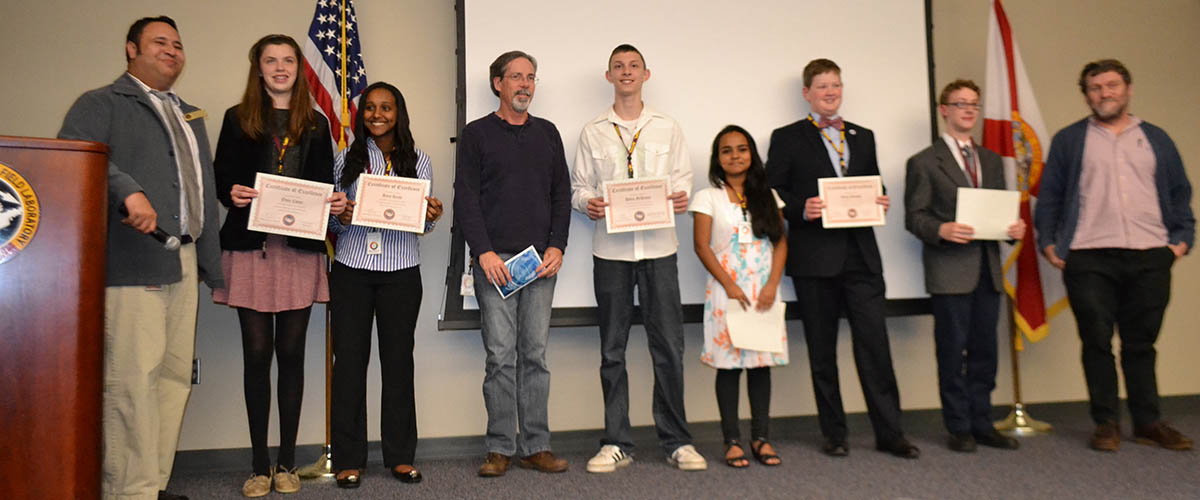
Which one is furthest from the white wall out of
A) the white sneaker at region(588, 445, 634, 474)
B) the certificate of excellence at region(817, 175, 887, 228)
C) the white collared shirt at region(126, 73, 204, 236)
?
the white collared shirt at region(126, 73, 204, 236)

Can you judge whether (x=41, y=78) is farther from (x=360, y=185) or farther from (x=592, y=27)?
(x=592, y=27)

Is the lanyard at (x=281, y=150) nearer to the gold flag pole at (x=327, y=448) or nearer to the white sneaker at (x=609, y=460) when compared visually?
the gold flag pole at (x=327, y=448)

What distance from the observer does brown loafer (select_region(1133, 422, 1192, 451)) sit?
127 inches

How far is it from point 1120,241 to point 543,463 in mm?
2679

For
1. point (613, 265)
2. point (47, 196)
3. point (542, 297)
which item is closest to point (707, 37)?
point (613, 265)

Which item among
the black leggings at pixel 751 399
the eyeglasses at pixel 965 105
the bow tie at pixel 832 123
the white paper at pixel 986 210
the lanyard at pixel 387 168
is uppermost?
the eyeglasses at pixel 965 105

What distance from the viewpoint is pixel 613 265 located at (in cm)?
309

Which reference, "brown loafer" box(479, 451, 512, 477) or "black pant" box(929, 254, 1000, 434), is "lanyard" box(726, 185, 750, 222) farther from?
"brown loafer" box(479, 451, 512, 477)

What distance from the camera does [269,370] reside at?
2.87 m

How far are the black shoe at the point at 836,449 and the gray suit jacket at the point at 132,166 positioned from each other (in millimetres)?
2636

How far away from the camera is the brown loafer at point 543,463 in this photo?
118 inches

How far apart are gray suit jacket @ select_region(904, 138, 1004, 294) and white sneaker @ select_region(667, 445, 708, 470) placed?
133 centimetres

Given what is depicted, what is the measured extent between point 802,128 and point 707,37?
74 centimetres

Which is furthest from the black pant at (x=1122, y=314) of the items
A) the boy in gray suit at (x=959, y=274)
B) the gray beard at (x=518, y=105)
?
the gray beard at (x=518, y=105)
